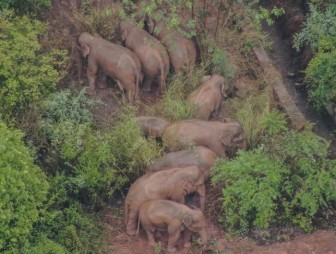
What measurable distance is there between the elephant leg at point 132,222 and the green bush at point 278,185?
115cm

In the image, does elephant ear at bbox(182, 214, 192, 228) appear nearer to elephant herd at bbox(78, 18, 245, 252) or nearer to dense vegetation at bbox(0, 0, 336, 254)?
elephant herd at bbox(78, 18, 245, 252)

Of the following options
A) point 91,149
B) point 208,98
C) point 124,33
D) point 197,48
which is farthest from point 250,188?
point 124,33

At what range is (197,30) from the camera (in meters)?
11.6

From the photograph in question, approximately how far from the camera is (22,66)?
9.61 meters

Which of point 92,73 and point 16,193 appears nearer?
point 16,193

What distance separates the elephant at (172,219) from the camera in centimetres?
840

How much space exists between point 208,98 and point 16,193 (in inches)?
143

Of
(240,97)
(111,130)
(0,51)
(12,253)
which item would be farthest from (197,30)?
(12,253)

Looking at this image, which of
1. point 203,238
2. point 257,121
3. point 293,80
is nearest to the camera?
point 203,238

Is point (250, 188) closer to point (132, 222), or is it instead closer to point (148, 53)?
point (132, 222)

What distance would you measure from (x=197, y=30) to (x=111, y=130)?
2682 mm

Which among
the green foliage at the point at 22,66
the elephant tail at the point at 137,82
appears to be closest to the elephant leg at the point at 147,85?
the elephant tail at the point at 137,82

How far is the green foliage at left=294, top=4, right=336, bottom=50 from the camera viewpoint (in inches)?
446

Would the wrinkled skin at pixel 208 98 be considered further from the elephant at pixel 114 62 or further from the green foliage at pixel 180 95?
the elephant at pixel 114 62
